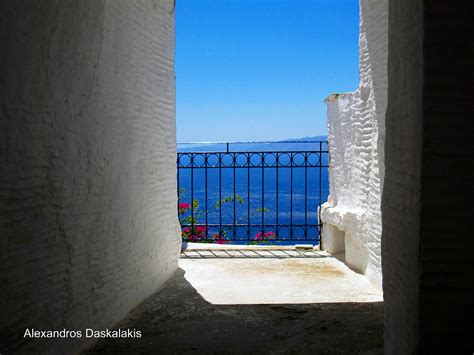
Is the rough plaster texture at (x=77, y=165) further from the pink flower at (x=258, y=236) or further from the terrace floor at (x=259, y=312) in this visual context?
the pink flower at (x=258, y=236)

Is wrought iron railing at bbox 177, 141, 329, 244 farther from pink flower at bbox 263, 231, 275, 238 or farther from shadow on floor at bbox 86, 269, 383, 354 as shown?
shadow on floor at bbox 86, 269, 383, 354

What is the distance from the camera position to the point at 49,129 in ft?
12.1

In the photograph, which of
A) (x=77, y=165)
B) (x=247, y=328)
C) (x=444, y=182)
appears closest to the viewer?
(x=444, y=182)

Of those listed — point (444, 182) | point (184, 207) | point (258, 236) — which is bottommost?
point (258, 236)

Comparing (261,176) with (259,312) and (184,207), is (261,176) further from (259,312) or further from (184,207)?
(259,312)

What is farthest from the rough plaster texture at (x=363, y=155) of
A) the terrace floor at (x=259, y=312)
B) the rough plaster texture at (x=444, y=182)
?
the rough plaster texture at (x=444, y=182)

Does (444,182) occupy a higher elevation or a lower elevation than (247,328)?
higher

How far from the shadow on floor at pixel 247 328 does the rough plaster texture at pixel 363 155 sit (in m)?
1.10

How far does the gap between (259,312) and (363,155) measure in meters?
2.39

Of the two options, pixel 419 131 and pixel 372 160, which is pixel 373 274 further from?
pixel 419 131

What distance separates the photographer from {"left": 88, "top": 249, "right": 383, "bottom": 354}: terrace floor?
14.8 ft

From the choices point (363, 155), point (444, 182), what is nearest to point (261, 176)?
point (363, 155)

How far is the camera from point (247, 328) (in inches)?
197

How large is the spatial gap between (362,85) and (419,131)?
421 centimetres
